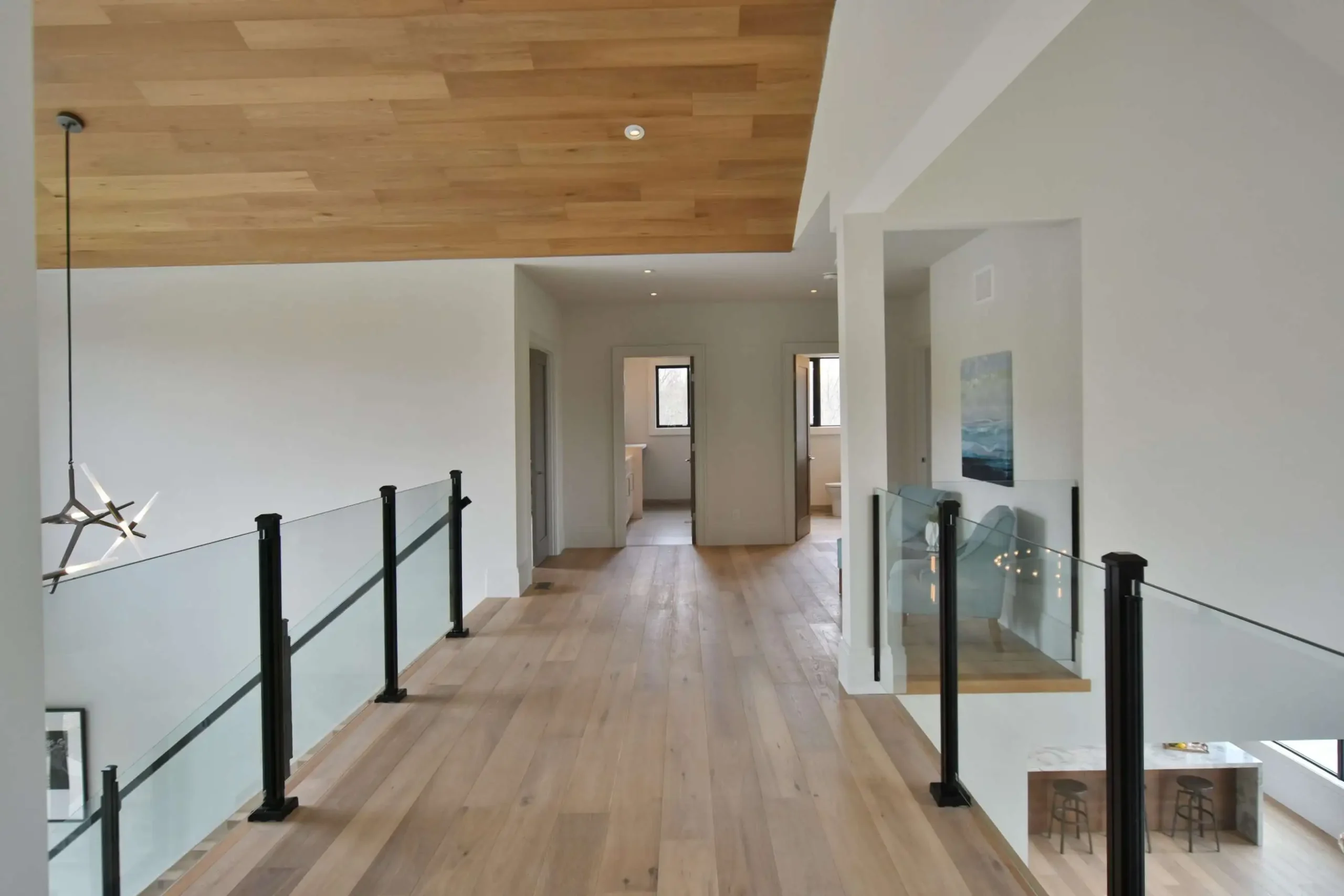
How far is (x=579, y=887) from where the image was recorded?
7.02 feet

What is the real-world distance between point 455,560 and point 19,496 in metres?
3.93

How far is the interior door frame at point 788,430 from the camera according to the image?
7.76 metres

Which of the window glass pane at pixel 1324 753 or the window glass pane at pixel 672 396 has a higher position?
the window glass pane at pixel 672 396

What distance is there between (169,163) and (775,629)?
4.53 m

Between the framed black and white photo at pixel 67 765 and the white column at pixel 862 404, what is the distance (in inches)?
117

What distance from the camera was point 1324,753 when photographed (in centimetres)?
118

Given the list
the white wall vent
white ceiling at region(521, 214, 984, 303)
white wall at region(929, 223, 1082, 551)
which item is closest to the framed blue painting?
white wall at region(929, 223, 1082, 551)

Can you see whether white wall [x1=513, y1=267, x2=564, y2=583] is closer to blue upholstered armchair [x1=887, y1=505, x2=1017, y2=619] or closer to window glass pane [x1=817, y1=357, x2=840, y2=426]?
blue upholstered armchair [x1=887, y1=505, x2=1017, y2=619]

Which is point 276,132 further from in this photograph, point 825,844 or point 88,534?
point 825,844

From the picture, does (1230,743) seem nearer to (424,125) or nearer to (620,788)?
(620,788)

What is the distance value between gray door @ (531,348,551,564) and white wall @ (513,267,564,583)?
0.18 feet

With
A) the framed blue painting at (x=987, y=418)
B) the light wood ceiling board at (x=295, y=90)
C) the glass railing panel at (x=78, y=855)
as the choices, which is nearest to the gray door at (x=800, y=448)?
the framed blue painting at (x=987, y=418)

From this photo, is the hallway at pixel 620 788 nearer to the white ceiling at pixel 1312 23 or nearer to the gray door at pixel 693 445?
the gray door at pixel 693 445

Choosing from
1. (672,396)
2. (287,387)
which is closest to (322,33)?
(287,387)
